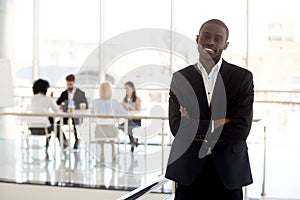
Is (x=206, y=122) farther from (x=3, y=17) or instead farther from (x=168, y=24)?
(x=3, y=17)

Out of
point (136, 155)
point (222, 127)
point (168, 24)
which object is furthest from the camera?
point (168, 24)

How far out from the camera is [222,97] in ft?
5.80

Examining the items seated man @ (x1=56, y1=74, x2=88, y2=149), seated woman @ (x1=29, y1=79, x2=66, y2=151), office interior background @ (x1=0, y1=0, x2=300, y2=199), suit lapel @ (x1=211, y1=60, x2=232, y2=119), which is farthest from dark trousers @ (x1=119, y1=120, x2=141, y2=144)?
suit lapel @ (x1=211, y1=60, x2=232, y2=119)

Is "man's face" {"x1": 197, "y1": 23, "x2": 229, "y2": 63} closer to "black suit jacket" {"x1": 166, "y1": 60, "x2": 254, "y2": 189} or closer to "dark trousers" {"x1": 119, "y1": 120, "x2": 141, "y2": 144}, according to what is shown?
"black suit jacket" {"x1": 166, "y1": 60, "x2": 254, "y2": 189}

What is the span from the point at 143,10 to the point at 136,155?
3.14m

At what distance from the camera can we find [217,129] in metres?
1.86

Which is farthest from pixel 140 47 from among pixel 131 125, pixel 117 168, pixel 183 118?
pixel 183 118

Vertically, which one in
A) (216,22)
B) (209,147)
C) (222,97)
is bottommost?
(209,147)

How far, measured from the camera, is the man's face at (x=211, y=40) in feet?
5.63

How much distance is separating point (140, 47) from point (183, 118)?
629 cm

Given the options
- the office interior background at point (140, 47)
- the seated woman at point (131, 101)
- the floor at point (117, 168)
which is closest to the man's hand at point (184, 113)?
the floor at point (117, 168)

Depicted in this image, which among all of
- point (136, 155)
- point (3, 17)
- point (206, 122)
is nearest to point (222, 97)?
point (206, 122)

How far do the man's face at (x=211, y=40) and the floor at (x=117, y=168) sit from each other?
2868 mm

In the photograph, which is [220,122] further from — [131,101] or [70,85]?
[70,85]
